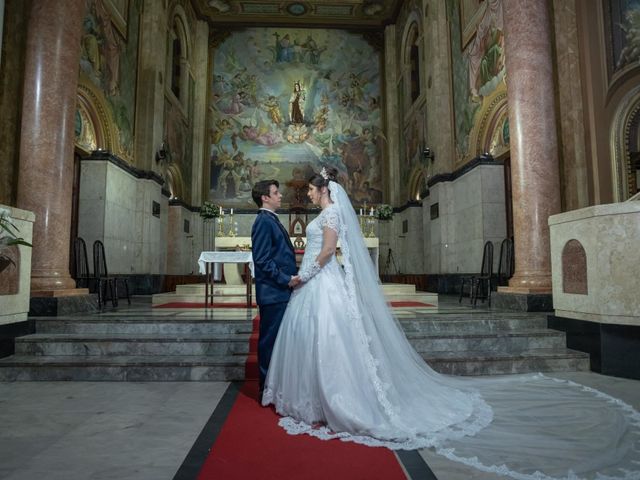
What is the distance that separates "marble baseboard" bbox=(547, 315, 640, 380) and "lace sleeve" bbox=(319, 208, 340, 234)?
3277mm

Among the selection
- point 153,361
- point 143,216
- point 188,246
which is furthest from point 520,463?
point 188,246

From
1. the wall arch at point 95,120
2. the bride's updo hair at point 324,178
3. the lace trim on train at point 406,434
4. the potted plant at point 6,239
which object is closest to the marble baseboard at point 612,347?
the lace trim on train at point 406,434

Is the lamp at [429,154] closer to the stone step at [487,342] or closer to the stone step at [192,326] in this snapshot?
the stone step at [192,326]

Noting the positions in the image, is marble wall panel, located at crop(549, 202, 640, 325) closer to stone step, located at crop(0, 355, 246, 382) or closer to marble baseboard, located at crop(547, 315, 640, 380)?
marble baseboard, located at crop(547, 315, 640, 380)

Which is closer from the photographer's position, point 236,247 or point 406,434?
point 406,434

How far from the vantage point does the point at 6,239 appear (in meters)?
4.60

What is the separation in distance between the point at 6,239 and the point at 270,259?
112 inches

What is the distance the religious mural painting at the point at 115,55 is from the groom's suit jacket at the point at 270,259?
25.8 feet

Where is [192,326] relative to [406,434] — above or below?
above

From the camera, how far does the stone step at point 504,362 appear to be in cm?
484

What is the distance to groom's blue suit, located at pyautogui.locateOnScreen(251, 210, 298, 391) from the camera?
3.77 meters

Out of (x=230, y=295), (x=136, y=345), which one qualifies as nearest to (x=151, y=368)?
(x=136, y=345)

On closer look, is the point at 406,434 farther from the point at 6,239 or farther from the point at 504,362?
the point at 6,239

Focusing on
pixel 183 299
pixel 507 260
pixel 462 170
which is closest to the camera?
pixel 507 260
